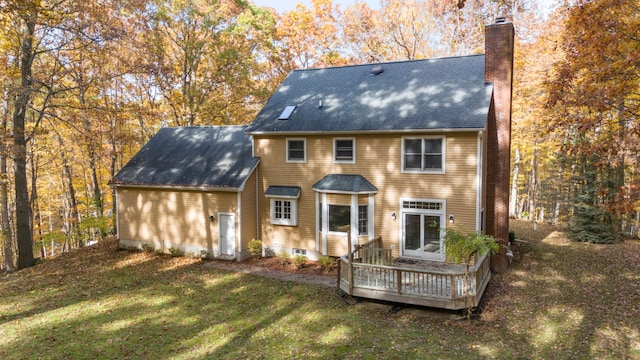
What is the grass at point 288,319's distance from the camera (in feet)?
27.4

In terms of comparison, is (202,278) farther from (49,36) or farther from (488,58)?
(488,58)

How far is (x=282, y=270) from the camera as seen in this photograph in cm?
1432

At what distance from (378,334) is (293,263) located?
6552mm

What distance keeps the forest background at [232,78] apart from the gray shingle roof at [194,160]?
5.21ft

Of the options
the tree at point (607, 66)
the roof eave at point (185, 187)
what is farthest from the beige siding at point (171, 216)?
the tree at point (607, 66)

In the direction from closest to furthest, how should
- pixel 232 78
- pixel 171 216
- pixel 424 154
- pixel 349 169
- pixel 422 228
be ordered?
pixel 424 154 → pixel 422 228 → pixel 349 169 → pixel 171 216 → pixel 232 78

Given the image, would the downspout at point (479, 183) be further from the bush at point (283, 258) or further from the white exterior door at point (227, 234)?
the white exterior door at point (227, 234)

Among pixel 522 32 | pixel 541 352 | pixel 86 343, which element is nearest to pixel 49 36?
pixel 86 343

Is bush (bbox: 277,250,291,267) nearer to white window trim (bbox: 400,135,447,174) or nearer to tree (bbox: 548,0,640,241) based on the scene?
white window trim (bbox: 400,135,447,174)

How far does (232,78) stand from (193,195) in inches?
486

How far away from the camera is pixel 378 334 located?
8.91 meters

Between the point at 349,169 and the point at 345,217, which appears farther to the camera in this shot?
the point at 349,169

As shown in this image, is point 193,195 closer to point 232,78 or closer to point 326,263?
point 326,263

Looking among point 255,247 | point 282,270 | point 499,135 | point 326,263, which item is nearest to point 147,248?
point 255,247
